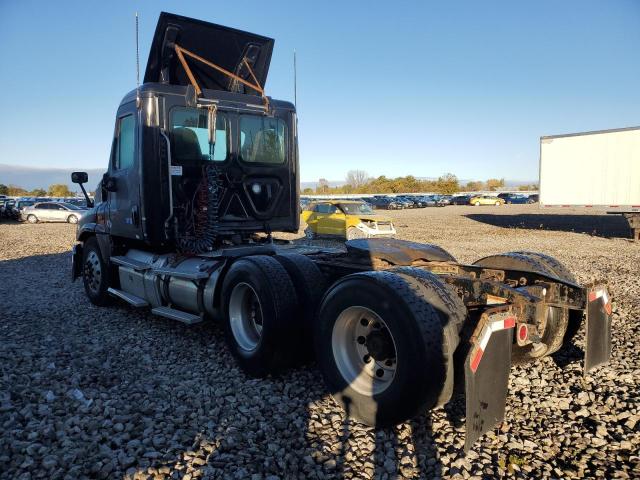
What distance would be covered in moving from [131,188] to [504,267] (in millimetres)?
4671

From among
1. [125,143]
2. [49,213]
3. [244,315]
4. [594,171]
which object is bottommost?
[244,315]

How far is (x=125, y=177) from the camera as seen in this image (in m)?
6.36

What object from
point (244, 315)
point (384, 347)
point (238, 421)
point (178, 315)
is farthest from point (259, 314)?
point (384, 347)

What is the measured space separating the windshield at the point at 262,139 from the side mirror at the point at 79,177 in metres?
2.90

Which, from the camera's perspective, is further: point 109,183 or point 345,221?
point 345,221

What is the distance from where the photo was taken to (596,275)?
10172 millimetres

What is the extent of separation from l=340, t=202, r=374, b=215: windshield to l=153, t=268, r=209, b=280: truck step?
12.2 m

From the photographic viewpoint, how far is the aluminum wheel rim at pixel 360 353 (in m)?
3.55

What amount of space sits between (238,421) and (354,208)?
14997 mm

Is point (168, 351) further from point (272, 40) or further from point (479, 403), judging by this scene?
point (272, 40)

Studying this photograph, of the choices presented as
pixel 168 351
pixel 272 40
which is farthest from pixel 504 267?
pixel 272 40

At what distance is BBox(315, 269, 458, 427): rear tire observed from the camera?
3.07 meters

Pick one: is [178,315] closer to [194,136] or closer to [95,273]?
[194,136]

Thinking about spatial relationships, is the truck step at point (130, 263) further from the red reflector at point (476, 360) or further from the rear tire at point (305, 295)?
the red reflector at point (476, 360)
